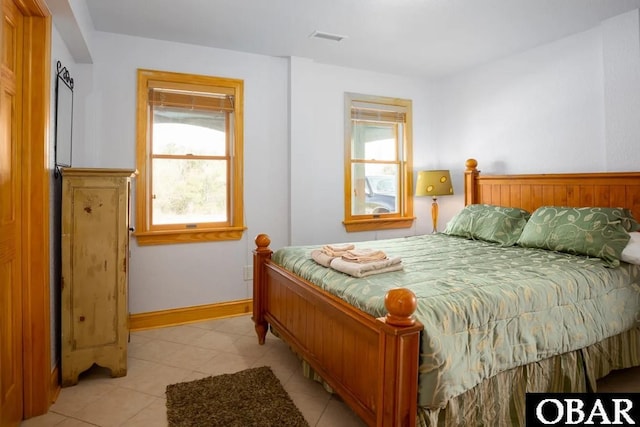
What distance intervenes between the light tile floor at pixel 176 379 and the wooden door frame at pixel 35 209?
23cm

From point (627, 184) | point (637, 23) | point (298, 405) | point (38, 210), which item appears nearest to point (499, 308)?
point (298, 405)

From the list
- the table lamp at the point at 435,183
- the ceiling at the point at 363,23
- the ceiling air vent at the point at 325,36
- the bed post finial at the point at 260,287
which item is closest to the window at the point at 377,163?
the table lamp at the point at 435,183

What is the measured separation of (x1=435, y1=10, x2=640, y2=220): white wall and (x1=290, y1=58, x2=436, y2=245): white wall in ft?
3.40

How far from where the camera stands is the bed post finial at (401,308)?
5.00 ft

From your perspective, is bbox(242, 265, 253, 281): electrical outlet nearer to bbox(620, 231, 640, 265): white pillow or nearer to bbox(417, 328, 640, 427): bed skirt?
bbox(417, 328, 640, 427): bed skirt

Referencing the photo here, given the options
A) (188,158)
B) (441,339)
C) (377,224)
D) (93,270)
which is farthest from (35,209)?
(377,224)

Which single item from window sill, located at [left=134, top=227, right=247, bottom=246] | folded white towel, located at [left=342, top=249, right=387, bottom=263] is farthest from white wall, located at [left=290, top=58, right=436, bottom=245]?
folded white towel, located at [left=342, top=249, right=387, bottom=263]

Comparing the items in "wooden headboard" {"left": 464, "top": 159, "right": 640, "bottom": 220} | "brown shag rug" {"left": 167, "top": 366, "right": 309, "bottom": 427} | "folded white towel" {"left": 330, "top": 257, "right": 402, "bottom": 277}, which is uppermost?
"wooden headboard" {"left": 464, "top": 159, "right": 640, "bottom": 220}

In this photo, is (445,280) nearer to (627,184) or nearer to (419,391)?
(419,391)

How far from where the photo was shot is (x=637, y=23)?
9.80 ft

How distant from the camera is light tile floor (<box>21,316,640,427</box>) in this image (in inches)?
84.2

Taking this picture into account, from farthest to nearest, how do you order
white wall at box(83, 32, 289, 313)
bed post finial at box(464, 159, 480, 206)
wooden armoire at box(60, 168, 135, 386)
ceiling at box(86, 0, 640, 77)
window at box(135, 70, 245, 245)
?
bed post finial at box(464, 159, 480, 206) < window at box(135, 70, 245, 245) < white wall at box(83, 32, 289, 313) < ceiling at box(86, 0, 640, 77) < wooden armoire at box(60, 168, 135, 386)

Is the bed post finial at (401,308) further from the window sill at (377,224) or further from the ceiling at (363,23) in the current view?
the window sill at (377,224)

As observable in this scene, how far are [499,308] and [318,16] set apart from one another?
2.50 m
